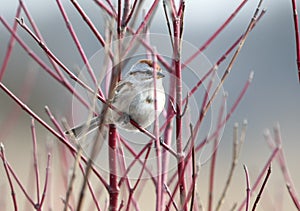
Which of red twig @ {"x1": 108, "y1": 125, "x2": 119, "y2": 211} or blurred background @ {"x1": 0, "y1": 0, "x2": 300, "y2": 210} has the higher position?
blurred background @ {"x1": 0, "y1": 0, "x2": 300, "y2": 210}

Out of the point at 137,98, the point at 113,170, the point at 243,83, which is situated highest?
the point at 243,83

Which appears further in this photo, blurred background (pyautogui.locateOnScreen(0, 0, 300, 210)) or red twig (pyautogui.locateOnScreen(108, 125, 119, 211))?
blurred background (pyautogui.locateOnScreen(0, 0, 300, 210))

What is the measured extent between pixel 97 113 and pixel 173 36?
27cm

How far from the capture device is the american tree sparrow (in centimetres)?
140

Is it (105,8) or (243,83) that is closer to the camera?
(105,8)

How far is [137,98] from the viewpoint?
4.71ft

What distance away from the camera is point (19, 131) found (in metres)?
11.3

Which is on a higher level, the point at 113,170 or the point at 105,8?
the point at 105,8

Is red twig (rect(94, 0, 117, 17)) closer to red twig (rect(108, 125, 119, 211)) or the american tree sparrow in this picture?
the american tree sparrow

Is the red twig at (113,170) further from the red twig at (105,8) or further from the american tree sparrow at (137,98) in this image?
the red twig at (105,8)

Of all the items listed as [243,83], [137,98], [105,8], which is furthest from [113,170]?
[243,83]

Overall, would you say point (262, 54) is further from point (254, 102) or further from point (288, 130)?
point (288, 130)

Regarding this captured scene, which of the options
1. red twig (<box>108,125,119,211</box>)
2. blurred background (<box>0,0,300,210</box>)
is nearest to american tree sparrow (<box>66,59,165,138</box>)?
red twig (<box>108,125,119,211</box>)

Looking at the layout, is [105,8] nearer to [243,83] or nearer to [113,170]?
[113,170]
